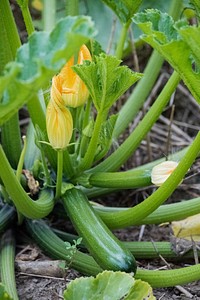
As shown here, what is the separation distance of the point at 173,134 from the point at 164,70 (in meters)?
0.40

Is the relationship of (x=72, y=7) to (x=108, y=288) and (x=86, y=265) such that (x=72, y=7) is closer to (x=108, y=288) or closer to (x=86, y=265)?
(x=86, y=265)

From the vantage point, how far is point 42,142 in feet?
5.56

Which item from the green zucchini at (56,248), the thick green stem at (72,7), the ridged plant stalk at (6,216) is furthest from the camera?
the thick green stem at (72,7)

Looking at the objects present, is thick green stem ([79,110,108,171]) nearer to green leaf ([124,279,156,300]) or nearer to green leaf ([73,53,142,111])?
green leaf ([73,53,142,111])

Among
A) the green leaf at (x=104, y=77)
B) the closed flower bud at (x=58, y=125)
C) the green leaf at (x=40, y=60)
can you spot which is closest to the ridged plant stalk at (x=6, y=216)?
the closed flower bud at (x=58, y=125)


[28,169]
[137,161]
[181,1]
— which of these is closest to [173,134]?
[137,161]

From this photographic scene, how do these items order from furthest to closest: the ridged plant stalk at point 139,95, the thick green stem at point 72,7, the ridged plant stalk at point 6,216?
the ridged plant stalk at point 139,95, the thick green stem at point 72,7, the ridged plant stalk at point 6,216

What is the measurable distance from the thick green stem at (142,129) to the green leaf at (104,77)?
11.5 inches

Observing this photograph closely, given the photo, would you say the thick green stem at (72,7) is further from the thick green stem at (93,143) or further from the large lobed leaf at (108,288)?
the large lobed leaf at (108,288)

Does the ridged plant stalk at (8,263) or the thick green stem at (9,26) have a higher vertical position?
the thick green stem at (9,26)

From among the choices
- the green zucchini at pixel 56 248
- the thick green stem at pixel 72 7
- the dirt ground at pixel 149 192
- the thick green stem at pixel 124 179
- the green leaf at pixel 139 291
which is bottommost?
the dirt ground at pixel 149 192

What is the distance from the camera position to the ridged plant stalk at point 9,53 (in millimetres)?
1617

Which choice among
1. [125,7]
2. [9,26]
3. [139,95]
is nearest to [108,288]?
[9,26]

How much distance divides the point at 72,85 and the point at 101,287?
506mm
